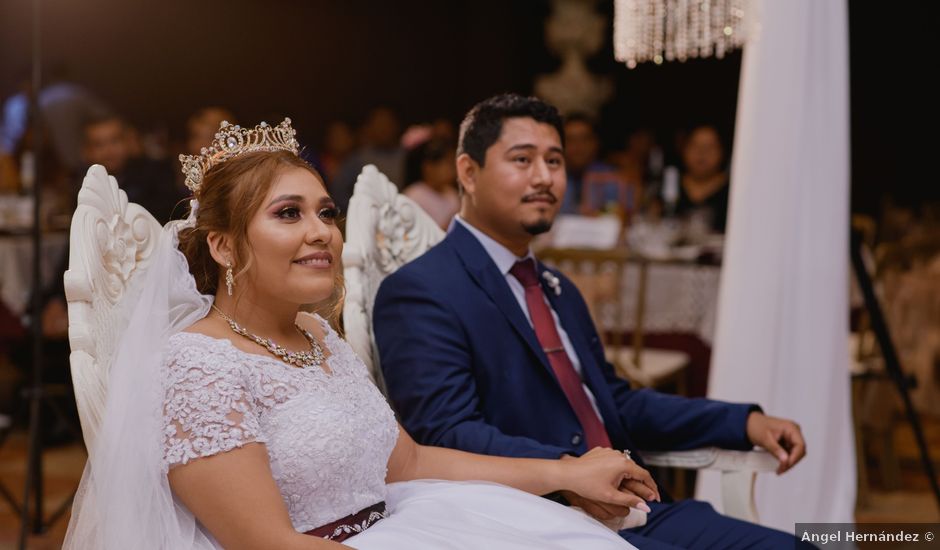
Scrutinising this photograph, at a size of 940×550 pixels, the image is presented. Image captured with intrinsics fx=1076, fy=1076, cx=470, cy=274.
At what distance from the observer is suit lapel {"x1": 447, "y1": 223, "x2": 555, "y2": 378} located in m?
2.27

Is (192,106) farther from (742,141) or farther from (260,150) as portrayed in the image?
(260,150)

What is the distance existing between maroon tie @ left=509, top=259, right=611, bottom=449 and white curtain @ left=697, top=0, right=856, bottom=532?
1017 millimetres

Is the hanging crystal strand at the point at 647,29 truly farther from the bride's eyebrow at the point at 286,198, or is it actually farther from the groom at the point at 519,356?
the bride's eyebrow at the point at 286,198

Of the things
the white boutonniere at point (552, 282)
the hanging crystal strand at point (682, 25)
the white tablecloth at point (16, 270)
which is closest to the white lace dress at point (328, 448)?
the white boutonniere at point (552, 282)

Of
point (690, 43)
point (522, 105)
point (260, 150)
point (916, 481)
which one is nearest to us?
point (260, 150)

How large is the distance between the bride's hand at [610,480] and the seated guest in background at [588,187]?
351 centimetres

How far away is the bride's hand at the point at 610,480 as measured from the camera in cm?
186

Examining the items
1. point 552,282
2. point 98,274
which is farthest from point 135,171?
point 98,274

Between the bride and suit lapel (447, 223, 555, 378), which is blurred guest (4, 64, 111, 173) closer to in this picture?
suit lapel (447, 223, 555, 378)

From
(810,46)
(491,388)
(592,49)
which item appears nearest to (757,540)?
(491,388)

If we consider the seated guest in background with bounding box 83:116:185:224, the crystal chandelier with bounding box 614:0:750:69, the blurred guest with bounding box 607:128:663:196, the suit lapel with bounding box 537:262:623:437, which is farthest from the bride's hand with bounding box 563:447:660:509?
the blurred guest with bounding box 607:128:663:196

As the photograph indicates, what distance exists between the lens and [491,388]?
2.22 meters

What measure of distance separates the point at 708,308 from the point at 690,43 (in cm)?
127

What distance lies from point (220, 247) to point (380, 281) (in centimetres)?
80
